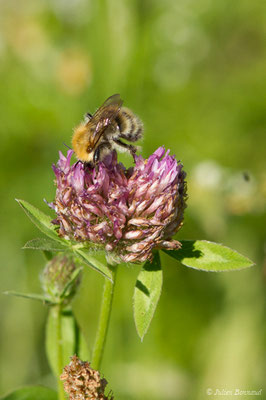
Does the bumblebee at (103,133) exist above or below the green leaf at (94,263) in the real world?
above

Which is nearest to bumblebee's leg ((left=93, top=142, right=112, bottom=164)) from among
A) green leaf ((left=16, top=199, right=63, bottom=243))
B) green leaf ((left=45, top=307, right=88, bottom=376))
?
green leaf ((left=16, top=199, right=63, bottom=243))

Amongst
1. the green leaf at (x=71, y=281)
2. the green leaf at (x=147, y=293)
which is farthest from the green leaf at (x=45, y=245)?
the green leaf at (x=147, y=293)

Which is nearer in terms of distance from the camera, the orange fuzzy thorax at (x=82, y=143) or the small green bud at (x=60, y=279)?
the orange fuzzy thorax at (x=82, y=143)

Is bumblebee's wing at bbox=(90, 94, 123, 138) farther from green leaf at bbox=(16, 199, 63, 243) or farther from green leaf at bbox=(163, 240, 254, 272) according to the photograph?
green leaf at bbox=(163, 240, 254, 272)

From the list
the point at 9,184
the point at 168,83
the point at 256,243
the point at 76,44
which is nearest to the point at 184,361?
the point at 256,243

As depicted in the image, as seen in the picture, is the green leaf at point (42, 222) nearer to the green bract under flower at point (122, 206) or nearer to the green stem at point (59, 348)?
the green bract under flower at point (122, 206)

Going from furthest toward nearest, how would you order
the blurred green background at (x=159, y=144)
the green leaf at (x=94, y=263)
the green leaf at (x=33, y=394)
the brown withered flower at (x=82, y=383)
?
the blurred green background at (x=159, y=144)
the green leaf at (x=33, y=394)
the green leaf at (x=94, y=263)
the brown withered flower at (x=82, y=383)

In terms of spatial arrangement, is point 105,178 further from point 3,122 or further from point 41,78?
point 41,78
